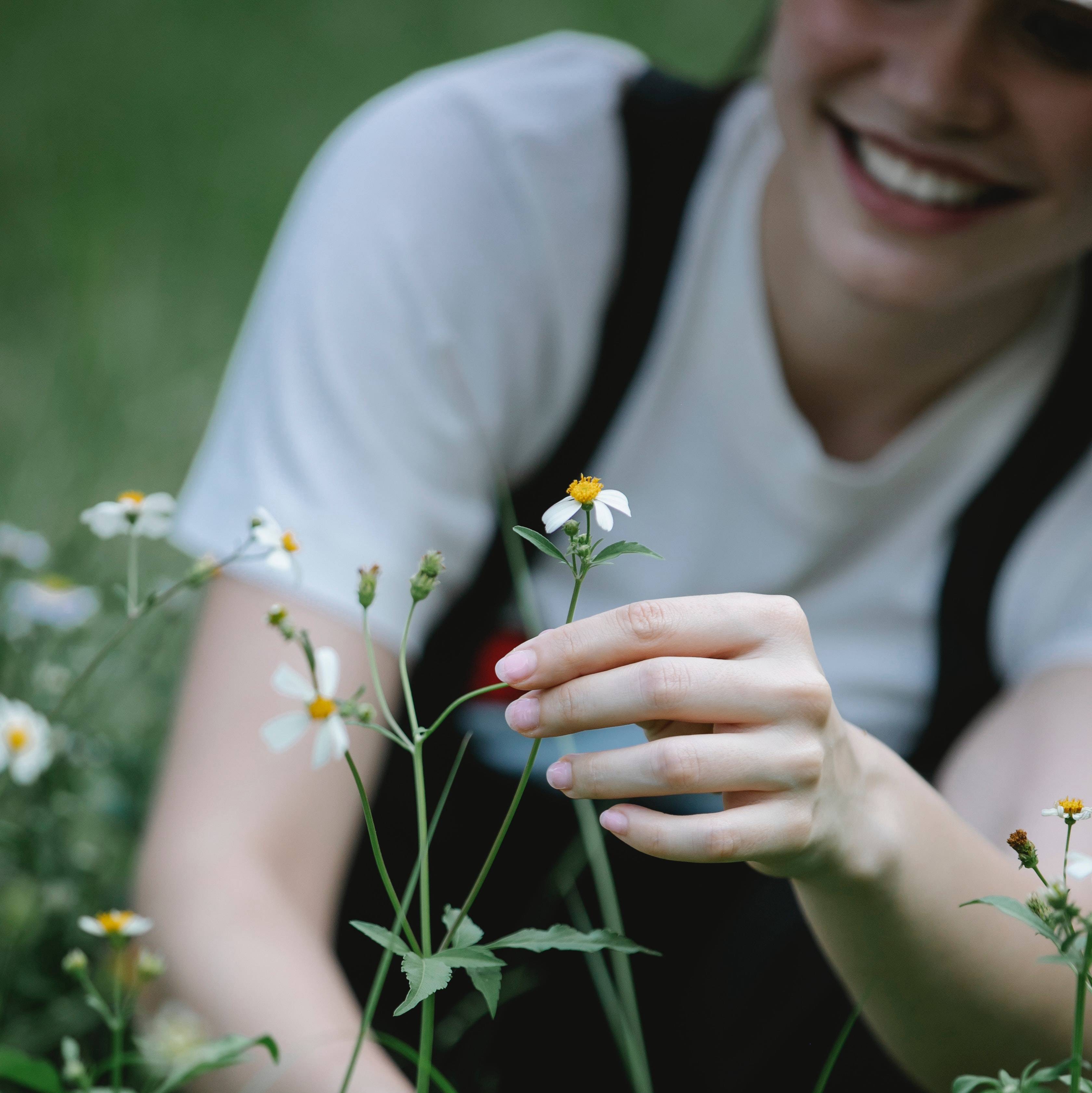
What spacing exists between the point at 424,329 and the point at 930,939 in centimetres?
66

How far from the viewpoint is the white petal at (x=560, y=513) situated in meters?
0.42

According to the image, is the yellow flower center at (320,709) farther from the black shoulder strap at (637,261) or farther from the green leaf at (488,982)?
the black shoulder strap at (637,261)

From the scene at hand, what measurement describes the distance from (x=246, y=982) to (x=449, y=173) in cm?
69

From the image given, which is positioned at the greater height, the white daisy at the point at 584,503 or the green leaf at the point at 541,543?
the white daisy at the point at 584,503

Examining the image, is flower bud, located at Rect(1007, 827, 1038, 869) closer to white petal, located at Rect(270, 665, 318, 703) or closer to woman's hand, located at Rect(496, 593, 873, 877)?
woman's hand, located at Rect(496, 593, 873, 877)

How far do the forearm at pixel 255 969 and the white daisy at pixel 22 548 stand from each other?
11.4 inches

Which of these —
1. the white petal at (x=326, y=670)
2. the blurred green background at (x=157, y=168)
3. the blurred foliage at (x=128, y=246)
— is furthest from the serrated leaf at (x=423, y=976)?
the blurred green background at (x=157, y=168)

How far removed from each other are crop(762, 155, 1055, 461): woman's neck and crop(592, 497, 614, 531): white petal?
688mm

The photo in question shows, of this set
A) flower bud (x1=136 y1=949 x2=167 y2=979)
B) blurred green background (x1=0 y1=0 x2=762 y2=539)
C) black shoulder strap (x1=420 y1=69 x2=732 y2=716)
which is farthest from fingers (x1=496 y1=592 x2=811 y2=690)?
blurred green background (x1=0 y1=0 x2=762 y2=539)

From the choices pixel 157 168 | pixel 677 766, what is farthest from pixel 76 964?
Result: pixel 157 168

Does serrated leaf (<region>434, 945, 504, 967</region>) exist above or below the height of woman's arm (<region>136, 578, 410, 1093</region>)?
above

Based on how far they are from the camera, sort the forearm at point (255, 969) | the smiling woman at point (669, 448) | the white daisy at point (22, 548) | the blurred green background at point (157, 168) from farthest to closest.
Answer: the blurred green background at point (157, 168) → the white daisy at point (22, 548) → the smiling woman at point (669, 448) → the forearm at point (255, 969)

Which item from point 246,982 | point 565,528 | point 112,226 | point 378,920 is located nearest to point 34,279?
point 112,226

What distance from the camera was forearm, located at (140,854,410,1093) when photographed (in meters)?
0.71
